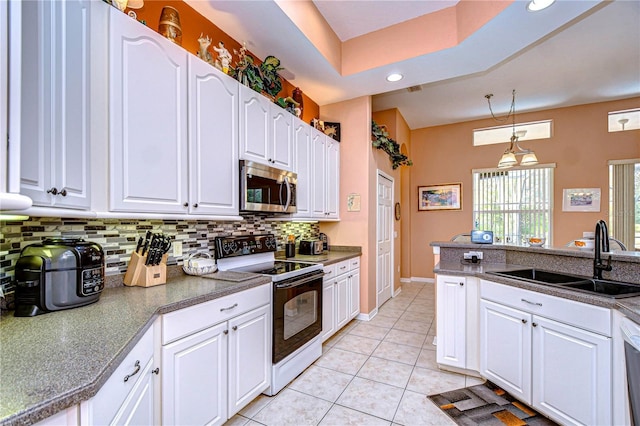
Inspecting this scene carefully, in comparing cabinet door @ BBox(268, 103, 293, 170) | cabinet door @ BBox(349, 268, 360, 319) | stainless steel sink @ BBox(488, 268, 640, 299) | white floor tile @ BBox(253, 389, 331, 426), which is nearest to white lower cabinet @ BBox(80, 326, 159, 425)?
white floor tile @ BBox(253, 389, 331, 426)

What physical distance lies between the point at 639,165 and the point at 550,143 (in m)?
1.18

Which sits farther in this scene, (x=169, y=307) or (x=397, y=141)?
(x=397, y=141)

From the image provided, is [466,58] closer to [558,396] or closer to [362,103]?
[362,103]

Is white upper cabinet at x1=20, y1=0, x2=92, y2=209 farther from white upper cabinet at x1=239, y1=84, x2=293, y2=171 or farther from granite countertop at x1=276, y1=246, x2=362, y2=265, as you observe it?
granite countertop at x1=276, y1=246, x2=362, y2=265

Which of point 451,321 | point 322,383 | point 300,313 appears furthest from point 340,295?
point 451,321

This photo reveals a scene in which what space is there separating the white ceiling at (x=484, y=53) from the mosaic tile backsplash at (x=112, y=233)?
1.65 meters

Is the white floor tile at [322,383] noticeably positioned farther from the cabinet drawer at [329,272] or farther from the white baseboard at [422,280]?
the white baseboard at [422,280]

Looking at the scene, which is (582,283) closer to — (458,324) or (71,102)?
(458,324)

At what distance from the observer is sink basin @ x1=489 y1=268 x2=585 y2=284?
211 cm

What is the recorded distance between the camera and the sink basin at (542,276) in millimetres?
2109

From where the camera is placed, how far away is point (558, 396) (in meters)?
1.69

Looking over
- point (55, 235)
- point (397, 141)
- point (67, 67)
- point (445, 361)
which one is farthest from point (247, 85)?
point (397, 141)

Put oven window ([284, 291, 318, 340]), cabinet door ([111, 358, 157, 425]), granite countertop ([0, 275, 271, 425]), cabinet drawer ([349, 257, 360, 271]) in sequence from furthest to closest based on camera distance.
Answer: cabinet drawer ([349, 257, 360, 271]) < oven window ([284, 291, 318, 340]) < cabinet door ([111, 358, 157, 425]) < granite countertop ([0, 275, 271, 425])

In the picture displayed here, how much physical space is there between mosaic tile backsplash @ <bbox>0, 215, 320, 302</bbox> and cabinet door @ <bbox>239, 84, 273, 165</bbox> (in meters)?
0.65
